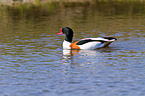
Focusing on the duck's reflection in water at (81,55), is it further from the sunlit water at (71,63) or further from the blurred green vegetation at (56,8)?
the blurred green vegetation at (56,8)

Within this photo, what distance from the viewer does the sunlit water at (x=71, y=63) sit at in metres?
11.7

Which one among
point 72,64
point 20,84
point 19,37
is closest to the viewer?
point 20,84

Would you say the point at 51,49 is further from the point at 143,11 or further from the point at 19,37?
the point at 143,11

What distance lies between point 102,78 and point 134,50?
585cm

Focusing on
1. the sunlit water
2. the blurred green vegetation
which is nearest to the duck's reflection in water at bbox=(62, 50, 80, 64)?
the sunlit water

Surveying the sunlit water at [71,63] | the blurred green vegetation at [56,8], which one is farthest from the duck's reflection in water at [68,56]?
the blurred green vegetation at [56,8]

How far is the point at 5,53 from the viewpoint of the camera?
60.3ft

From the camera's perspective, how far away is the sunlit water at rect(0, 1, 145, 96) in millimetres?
11711

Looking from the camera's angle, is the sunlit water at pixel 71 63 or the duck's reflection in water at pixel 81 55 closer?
the sunlit water at pixel 71 63

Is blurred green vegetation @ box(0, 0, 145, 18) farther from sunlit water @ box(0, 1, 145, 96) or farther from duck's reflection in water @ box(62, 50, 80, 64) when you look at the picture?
duck's reflection in water @ box(62, 50, 80, 64)

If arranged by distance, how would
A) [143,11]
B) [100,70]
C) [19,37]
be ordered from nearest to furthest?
[100,70]
[19,37]
[143,11]

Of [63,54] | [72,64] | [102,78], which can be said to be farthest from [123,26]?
[102,78]

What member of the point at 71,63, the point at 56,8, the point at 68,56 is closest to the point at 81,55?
the point at 68,56

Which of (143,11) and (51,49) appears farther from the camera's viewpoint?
(143,11)
